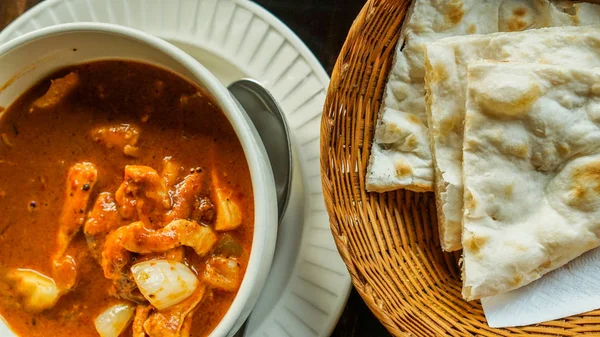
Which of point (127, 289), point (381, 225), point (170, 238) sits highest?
point (170, 238)

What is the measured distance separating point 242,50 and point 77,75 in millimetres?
424

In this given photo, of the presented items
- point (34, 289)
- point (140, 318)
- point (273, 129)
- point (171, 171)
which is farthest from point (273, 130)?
point (34, 289)

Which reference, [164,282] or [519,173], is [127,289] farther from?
[519,173]

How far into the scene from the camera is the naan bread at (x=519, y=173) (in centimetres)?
140

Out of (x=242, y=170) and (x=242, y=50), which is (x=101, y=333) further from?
(x=242, y=50)

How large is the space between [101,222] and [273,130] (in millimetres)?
473

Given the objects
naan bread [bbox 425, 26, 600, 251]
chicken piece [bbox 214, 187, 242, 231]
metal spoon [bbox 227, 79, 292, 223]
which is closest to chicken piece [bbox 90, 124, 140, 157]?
chicken piece [bbox 214, 187, 242, 231]

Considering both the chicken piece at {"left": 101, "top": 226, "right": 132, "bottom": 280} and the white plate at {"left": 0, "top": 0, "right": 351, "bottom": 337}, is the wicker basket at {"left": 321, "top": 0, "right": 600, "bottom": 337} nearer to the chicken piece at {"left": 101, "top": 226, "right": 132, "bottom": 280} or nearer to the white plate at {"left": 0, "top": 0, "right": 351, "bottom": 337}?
the white plate at {"left": 0, "top": 0, "right": 351, "bottom": 337}

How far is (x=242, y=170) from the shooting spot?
1.29 m

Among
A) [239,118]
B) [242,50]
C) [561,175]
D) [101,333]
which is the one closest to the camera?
[239,118]

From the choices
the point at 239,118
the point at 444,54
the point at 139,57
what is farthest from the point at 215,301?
the point at 444,54

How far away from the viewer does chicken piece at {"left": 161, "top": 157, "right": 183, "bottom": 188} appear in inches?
51.9

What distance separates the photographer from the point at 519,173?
1444 mm

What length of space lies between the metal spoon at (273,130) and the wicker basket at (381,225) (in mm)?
122
